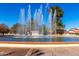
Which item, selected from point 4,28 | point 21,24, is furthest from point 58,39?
point 4,28

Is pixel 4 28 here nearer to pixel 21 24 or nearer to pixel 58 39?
pixel 21 24

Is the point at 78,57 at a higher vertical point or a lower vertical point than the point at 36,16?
lower

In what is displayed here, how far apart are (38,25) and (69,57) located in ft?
1.65

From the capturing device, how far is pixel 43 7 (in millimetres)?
4293

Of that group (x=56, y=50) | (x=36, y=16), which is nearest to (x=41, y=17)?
(x=36, y=16)

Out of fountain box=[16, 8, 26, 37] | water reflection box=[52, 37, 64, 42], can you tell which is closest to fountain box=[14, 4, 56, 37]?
fountain box=[16, 8, 26, 37]

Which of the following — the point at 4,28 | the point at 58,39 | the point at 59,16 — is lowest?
the point at 58,39

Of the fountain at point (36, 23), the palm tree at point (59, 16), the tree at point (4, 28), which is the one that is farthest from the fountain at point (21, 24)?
the palm tree at point (59, 16)

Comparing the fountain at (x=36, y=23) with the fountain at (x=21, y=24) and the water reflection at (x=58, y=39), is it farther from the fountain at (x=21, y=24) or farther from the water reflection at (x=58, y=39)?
the water reflection at (x=58, y=39)

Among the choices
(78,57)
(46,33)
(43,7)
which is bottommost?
(78,57)

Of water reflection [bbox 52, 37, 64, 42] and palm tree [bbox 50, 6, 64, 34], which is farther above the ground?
palm tree [bbox 50, 6, 64, 34]

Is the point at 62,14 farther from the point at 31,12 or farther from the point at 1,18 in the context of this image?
the point at 1,18

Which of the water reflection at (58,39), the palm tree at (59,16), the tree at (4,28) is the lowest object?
the water reflection at (58,39)

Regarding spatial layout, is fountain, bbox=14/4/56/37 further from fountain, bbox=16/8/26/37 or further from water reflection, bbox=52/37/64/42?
water reflection, bbox=52/37/64/42
